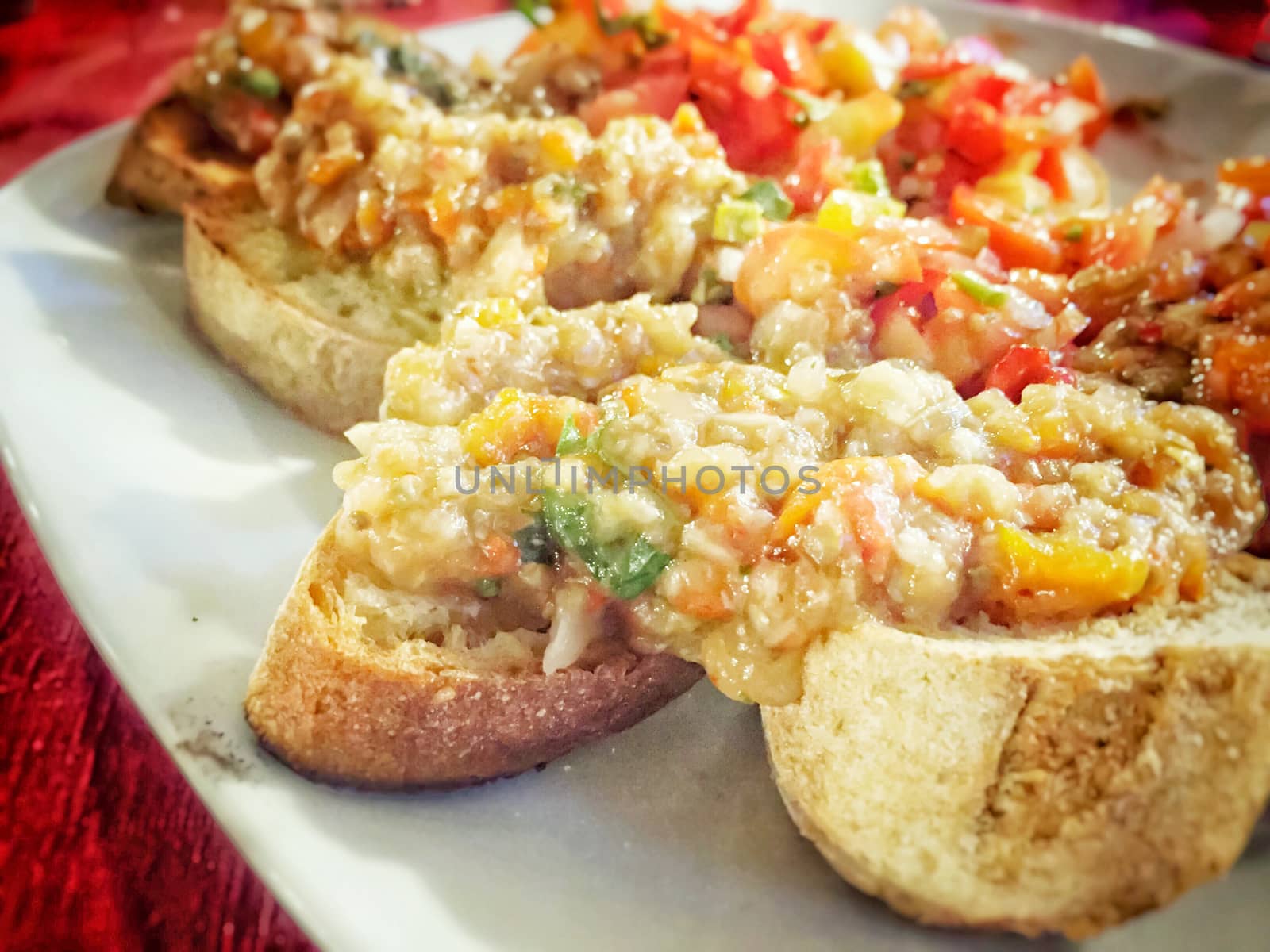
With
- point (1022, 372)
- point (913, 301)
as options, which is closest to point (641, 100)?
point (913, 301)

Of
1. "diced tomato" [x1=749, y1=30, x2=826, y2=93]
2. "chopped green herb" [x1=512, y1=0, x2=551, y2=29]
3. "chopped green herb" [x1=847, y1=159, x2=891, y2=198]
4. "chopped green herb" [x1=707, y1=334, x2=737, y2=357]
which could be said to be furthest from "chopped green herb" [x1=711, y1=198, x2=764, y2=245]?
"chopped green herb" [x1=512, y1=0, x2=551, y2=29]

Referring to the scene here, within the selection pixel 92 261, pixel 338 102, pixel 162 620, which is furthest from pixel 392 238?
pixel 162 620

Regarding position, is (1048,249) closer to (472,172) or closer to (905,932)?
(472,172)

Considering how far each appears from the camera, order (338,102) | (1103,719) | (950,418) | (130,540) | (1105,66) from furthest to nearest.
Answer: (1105,66) < (338,102) < (130,540) < (950,418) < (1103,719)

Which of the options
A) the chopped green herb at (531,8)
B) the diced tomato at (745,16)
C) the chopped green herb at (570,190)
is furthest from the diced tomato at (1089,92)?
the chopped green herb at (570,190)

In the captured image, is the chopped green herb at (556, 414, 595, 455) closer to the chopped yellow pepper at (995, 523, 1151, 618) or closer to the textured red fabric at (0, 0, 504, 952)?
the chopped yellow pepper at (995, 523, 1151, 618)

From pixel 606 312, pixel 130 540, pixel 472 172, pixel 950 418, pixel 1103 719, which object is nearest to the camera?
pixel 1103 719

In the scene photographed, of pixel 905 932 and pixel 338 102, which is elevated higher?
pixel 338 102
